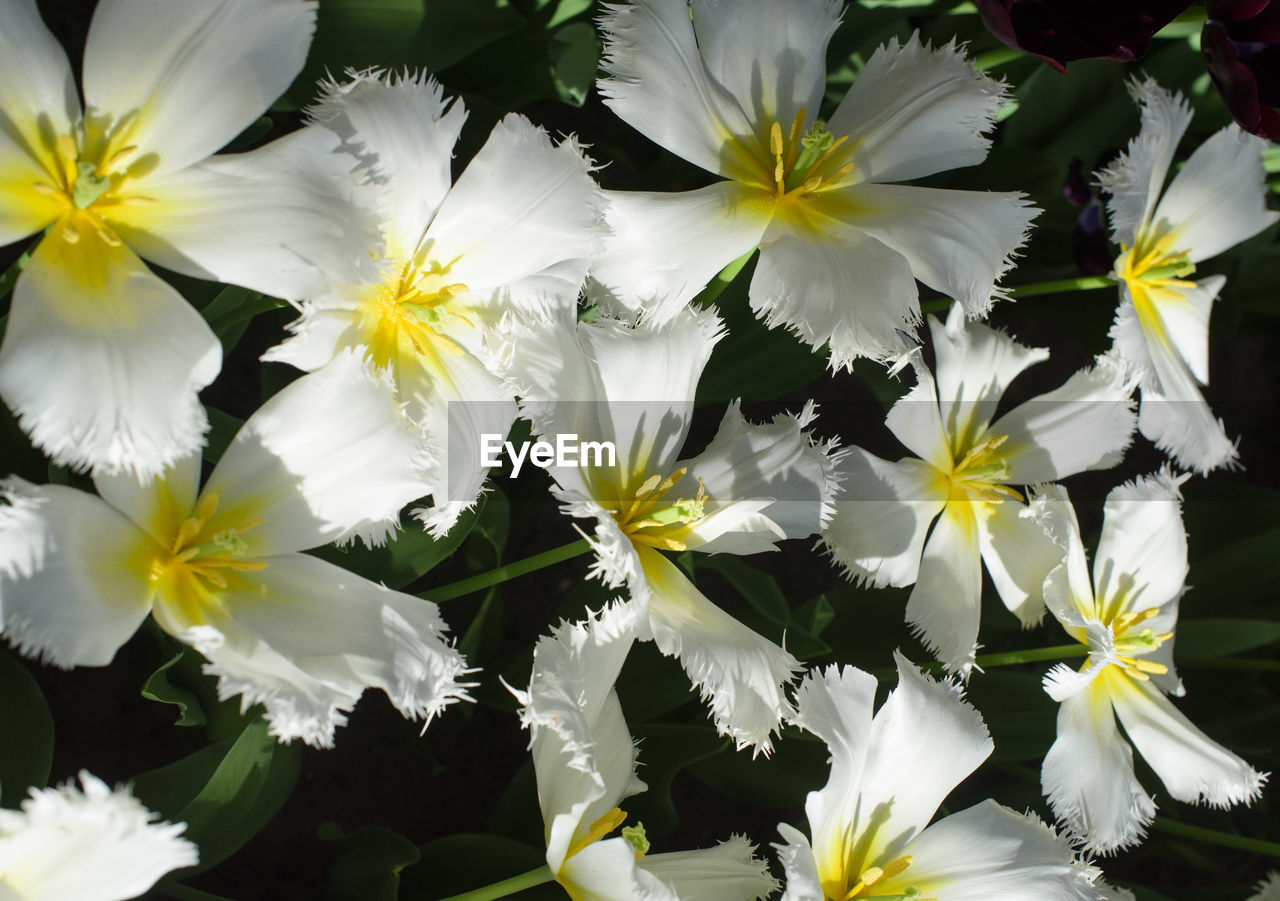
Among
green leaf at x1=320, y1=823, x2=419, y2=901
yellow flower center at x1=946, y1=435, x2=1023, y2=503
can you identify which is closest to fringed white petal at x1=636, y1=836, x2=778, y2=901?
green leaf at x1=320, y1=823, x2=419, y2=901

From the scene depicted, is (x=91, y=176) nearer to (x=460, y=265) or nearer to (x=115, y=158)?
(x=115, y=158)

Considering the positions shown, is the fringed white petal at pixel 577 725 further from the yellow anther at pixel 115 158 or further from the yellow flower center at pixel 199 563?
the yellow anther at pixel 115 158

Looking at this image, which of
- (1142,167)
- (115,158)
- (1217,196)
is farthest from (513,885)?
(1217,196)

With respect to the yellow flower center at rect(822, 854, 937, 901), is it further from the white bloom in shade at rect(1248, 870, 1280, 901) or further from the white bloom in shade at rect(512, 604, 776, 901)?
the white bloom in shade at rect(1248, 870, 1280, 901)

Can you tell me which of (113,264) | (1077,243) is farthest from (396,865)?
(1077,243)

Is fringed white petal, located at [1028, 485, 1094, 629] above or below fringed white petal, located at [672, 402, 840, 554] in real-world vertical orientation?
below

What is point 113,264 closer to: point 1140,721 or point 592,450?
point 592,450

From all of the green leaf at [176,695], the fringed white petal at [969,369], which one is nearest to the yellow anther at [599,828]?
the green leaf at [176,695]
